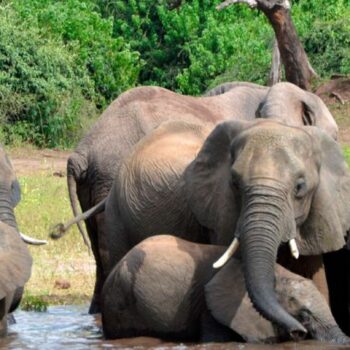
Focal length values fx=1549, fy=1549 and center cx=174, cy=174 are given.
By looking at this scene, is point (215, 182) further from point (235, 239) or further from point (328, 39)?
point (328, 39)

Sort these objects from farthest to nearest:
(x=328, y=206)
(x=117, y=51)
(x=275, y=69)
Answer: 1. (x=117, y=51)
2. (x=275, y=69)
3. (x=328, y=206)

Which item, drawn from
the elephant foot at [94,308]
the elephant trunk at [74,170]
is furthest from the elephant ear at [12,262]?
the elephant trunk at [74,170]

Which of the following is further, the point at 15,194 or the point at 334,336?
the point at 15,194

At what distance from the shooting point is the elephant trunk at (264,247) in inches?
267

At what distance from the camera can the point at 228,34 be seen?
23.9m

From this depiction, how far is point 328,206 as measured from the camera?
7.37 meters

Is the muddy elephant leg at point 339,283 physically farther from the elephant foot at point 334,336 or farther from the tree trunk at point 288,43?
the tree trunk at point 288,43

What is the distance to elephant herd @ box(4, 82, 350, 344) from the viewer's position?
23.0ft

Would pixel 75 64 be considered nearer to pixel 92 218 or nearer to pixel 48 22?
pixel 48 22

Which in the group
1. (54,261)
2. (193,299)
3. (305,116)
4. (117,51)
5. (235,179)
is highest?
(117,51)

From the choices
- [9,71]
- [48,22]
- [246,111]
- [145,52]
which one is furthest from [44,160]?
[246,111]

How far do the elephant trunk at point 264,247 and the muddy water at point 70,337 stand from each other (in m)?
0.36

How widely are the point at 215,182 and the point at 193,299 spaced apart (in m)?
0.59

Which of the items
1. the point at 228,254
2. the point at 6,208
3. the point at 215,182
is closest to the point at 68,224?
the point at 6,208
